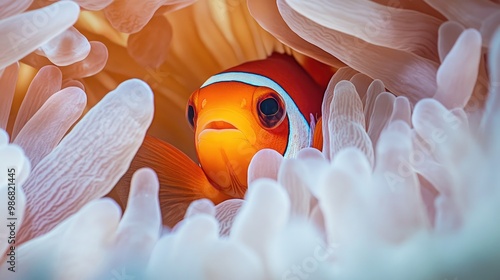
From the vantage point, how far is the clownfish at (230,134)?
1023mm

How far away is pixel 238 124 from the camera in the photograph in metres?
1.03

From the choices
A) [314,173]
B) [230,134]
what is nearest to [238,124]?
[230,134]

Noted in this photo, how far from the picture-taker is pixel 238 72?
3.55 ft

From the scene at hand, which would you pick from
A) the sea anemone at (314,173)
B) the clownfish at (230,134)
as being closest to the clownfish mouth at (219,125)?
the clownfish at (230,134)

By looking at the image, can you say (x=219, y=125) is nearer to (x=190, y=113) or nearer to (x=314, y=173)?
(x=190, y=113)

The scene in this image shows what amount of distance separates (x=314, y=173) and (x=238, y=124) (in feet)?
1.49

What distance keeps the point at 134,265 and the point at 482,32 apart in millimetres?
466

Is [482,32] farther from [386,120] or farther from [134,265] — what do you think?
[134,265]

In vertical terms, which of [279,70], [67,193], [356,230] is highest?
[356,230]

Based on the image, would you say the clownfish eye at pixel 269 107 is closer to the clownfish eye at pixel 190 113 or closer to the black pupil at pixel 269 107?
the black pupil at pixel 269 107

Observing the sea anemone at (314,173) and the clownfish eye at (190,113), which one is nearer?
the sea anemone at (314,173)

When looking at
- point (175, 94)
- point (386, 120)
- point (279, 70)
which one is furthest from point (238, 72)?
point (386, 120)

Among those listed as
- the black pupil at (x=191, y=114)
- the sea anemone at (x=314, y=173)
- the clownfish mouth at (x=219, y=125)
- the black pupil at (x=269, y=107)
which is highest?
the sea anemone at (x=314, y=173)

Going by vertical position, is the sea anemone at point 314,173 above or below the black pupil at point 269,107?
above
